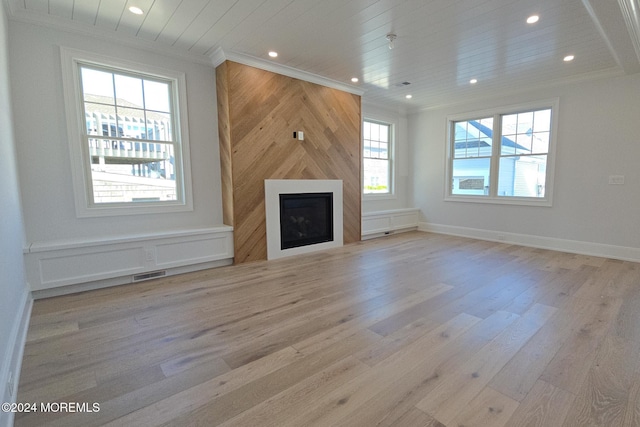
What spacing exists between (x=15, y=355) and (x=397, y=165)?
6399 mm

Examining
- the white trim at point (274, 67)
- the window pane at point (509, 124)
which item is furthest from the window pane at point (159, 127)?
the window pane at point (509, 124)

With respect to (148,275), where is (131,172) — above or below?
above

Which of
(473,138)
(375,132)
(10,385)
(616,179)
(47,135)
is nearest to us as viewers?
(10,385)

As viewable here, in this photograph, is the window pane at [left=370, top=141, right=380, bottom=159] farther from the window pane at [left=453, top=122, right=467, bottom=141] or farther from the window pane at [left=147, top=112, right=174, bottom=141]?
the window pane at [left=147, top=112, right=174, bottom=141]

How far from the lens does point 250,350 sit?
6.52 ft

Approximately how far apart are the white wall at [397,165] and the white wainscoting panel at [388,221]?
0.30 metres

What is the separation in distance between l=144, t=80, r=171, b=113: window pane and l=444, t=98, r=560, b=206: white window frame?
520cm

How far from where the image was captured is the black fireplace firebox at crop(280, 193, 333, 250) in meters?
4.54

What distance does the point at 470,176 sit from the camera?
6.00 m

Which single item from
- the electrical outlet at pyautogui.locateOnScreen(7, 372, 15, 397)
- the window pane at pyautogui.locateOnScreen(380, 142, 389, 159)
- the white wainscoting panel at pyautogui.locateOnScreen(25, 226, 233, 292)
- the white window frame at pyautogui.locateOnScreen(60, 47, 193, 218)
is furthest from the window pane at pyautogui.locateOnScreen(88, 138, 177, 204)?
the window pane at pyautogui.locateOnScreen(380, 142, 389, 159)

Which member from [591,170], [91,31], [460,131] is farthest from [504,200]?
[91,31]

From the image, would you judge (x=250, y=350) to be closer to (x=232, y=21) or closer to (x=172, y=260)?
(x=172, y=260)

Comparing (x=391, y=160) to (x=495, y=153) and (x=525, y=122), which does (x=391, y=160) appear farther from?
(x=525, y=122)

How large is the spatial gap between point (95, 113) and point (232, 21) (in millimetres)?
1874
